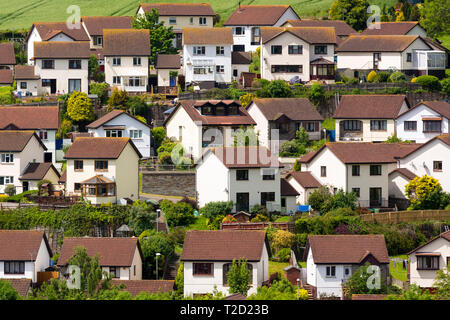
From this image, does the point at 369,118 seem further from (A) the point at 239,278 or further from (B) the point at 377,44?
(A) the point at 239,278

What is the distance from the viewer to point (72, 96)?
85.6m

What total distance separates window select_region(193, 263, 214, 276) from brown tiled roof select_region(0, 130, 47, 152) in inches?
899

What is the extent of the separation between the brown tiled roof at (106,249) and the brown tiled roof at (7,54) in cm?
4353

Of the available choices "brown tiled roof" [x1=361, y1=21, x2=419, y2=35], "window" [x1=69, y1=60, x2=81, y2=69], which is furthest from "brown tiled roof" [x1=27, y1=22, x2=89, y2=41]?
"brown tiled roof" [x1=361, y1=21, x2=419, y2=35]

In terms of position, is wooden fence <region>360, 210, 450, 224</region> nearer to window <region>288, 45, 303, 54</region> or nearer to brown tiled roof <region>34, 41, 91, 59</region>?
window <region>288, 45, 303, 54</region>

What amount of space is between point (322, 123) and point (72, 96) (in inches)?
789

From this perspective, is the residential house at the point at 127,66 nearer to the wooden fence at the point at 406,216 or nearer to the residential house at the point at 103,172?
the residential house at the point at 103,172

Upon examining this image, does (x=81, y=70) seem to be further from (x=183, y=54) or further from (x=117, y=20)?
(x=117, y=20)

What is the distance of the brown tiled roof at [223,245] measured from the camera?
55.9m

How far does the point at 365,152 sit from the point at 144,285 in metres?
24.8

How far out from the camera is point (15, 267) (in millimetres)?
58594

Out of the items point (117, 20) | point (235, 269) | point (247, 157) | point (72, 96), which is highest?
point (117, 20)

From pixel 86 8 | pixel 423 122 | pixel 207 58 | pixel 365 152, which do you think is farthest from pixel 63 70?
pixel 86 8
